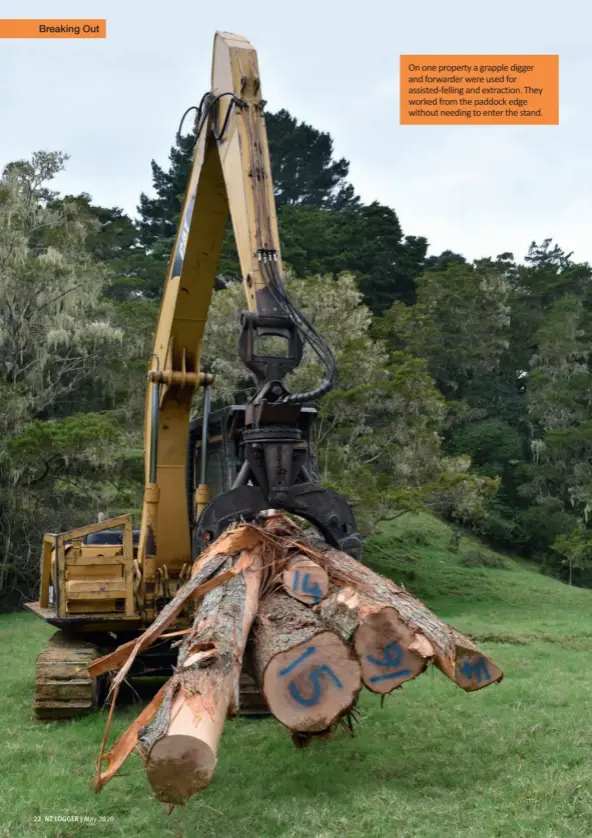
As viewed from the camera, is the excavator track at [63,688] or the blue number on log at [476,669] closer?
the blue number on log at [476,669]

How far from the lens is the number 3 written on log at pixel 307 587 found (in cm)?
547

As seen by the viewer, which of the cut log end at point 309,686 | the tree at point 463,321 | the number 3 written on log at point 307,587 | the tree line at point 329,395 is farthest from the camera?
the tree at point 463,321

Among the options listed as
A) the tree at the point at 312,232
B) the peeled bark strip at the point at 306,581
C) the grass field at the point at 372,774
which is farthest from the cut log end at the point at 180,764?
the tree at the point at 312,232

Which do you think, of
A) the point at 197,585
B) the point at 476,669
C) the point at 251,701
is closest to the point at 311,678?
the point at 476,669

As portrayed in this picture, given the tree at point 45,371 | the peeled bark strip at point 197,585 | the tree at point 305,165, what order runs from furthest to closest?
the tree at point 305,165
the tree at point 45,371
the peeled bark strip at point 197,585

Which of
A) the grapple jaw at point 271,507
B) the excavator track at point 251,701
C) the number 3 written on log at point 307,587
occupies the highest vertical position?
the grapple jaw at point 271,507

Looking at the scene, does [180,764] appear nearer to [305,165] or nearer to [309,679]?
[309,679]

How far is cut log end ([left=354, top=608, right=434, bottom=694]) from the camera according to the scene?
16.0ft

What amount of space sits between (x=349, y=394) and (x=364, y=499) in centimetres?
241

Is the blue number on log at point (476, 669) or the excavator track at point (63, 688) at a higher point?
the blue number on log at point (476, 669)

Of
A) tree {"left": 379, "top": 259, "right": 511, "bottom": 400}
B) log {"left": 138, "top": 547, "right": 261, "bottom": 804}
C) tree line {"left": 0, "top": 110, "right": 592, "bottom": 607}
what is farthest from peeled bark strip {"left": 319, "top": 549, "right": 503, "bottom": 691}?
tree {"left": 379, "top": 259, "right": 511, "bottom": 400}

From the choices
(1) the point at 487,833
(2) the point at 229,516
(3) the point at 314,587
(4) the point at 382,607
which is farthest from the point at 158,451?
(1) the point at 487,833

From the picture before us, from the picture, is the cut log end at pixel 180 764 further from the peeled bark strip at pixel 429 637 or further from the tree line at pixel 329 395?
the tree line at pixel 329 395

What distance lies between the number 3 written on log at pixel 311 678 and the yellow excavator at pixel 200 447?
5.20 ft
